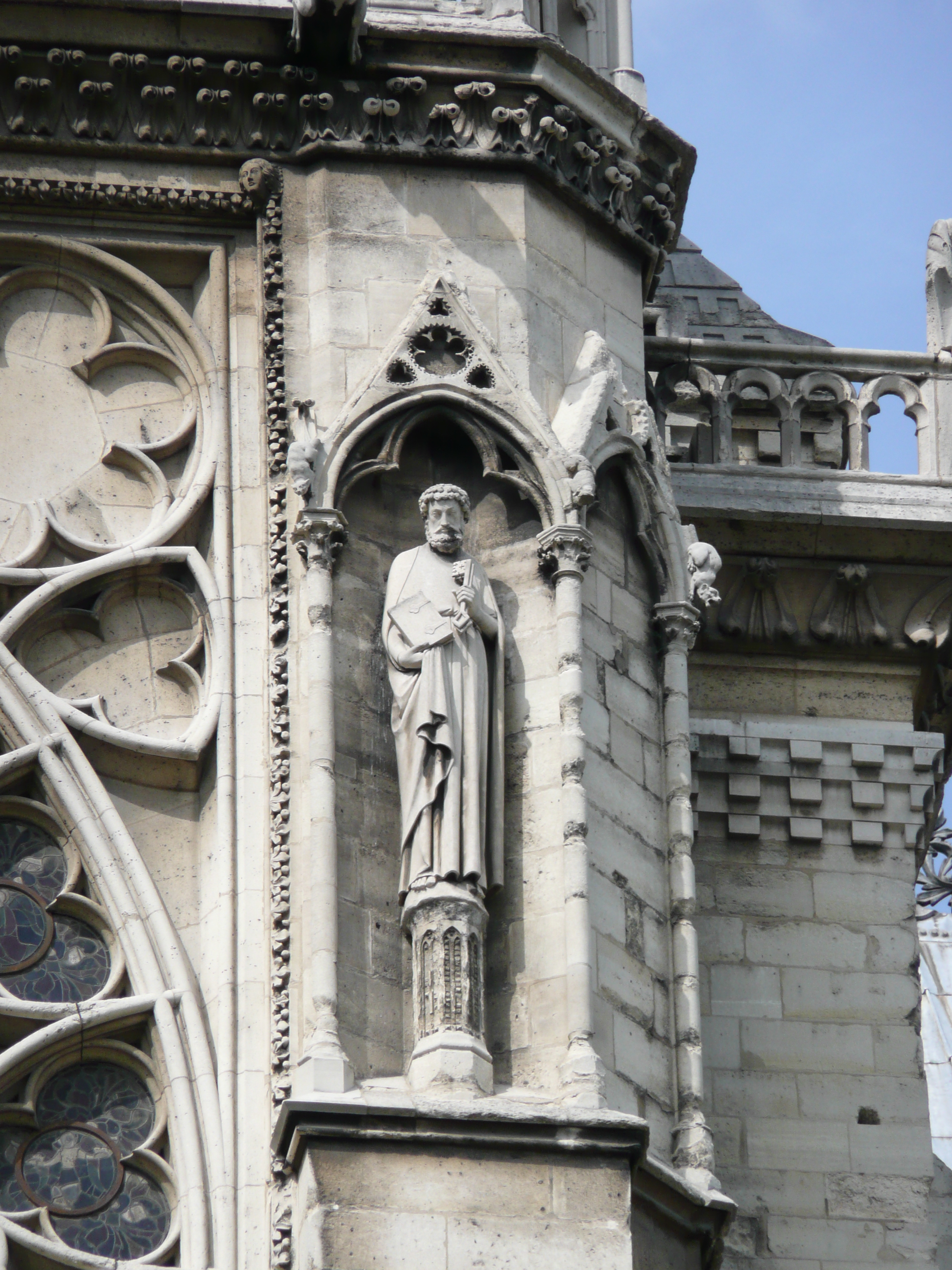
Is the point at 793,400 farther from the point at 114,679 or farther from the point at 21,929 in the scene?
the point at 21,929

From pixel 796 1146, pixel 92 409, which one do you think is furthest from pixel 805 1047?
pixel 92 409

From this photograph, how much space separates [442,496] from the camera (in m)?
14.8

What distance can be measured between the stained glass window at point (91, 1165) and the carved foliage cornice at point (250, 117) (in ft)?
13.9

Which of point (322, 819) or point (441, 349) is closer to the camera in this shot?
point (322, 819)

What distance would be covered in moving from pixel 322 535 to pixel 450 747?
47.0 inches

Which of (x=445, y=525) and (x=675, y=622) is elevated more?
(x=445, y=525)

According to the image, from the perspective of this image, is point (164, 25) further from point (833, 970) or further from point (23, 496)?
point (833, 970)

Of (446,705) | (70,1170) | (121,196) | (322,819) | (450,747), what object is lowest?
(70,1170)

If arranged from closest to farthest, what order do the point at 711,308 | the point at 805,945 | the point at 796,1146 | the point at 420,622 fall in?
1. the point at 420,622
2. the point at 796,1146
3. the point at 805,945
4. the point at 711,308

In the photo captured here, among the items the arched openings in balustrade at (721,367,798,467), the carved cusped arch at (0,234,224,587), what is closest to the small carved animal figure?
the carved cusped arch at (0,234,224,587)

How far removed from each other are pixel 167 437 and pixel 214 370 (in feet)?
1.22

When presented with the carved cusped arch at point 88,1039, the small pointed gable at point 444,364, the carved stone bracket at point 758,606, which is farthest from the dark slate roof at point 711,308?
the carved cusped arch at point 88,1039

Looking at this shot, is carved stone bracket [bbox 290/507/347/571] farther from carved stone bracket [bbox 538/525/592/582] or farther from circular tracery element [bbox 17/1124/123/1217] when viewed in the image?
circular tracery element [bbox 17/1124/123/1217]

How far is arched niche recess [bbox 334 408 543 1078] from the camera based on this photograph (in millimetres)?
13898
